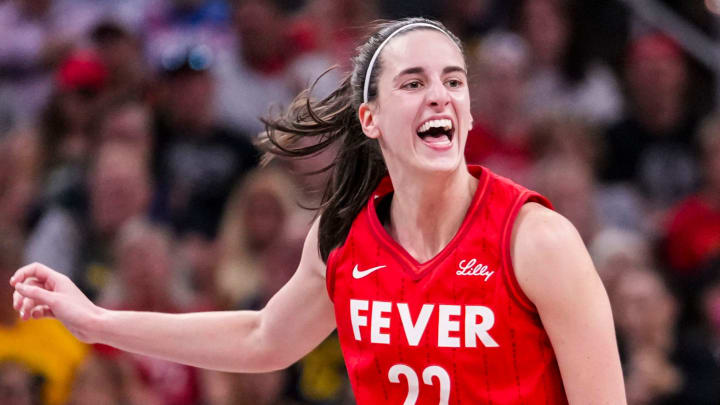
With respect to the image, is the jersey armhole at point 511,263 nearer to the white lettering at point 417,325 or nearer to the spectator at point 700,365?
the white lettering at point 417,325

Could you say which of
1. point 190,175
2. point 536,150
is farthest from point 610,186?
point 190,175

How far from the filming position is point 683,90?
6574 mm

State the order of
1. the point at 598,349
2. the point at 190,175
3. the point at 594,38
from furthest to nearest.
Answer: the point at 594,38
the point at 190,175
the point at 598,349

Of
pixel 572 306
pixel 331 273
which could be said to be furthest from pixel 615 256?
pixel 572 306

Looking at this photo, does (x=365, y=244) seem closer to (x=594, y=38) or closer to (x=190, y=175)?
(x=190, y=175)

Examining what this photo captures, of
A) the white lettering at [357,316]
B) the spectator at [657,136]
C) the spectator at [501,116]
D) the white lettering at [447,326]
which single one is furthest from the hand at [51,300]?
the spectator at [657,136]

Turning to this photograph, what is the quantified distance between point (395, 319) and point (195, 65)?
3.76 metres

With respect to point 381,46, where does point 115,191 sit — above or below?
above

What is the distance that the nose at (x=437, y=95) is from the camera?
3.01 meters

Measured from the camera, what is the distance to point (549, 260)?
110 inches

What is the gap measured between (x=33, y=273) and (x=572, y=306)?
1521 mm

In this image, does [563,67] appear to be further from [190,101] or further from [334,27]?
[190,101]

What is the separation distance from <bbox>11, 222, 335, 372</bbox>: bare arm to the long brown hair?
0.28 feet

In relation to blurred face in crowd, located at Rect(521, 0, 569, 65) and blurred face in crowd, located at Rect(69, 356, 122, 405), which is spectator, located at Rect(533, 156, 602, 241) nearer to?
blurred face in crowd, located at Rect(521, 0, 569, 65)
